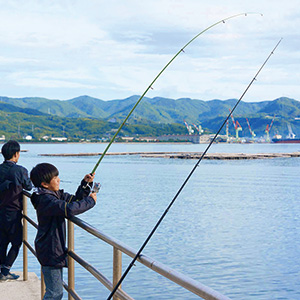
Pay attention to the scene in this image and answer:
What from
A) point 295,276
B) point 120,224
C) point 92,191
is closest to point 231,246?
point 295,276

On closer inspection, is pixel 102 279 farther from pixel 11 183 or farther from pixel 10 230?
pixel 10 230

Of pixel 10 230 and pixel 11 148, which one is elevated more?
pixel 11 148

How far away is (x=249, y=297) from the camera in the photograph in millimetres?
12133

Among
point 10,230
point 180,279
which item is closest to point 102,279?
point 180,279

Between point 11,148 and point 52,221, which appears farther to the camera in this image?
point 11,148

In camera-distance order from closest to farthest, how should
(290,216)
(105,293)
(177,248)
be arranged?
(105,293) → (177,248) → (290,216)

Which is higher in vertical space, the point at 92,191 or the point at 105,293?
the point at 92,191

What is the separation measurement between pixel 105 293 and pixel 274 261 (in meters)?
6.92

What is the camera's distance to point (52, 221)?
3551 millimetres

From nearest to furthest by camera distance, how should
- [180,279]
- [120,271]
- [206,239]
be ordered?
[180,279] → [120,271] → [206,239]

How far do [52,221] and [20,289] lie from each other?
7.52 ft

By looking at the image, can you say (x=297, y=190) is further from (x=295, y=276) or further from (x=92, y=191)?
(x=92, y=191)

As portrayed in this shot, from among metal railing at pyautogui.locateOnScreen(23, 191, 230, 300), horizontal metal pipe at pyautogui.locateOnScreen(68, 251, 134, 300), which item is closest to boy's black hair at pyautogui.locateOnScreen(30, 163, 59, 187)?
metal railing at pyautogui.locateOnScreen(23, 191, 230, 300)

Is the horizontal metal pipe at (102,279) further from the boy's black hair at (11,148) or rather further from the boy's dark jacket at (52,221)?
the boy's black hair at (11,148)
